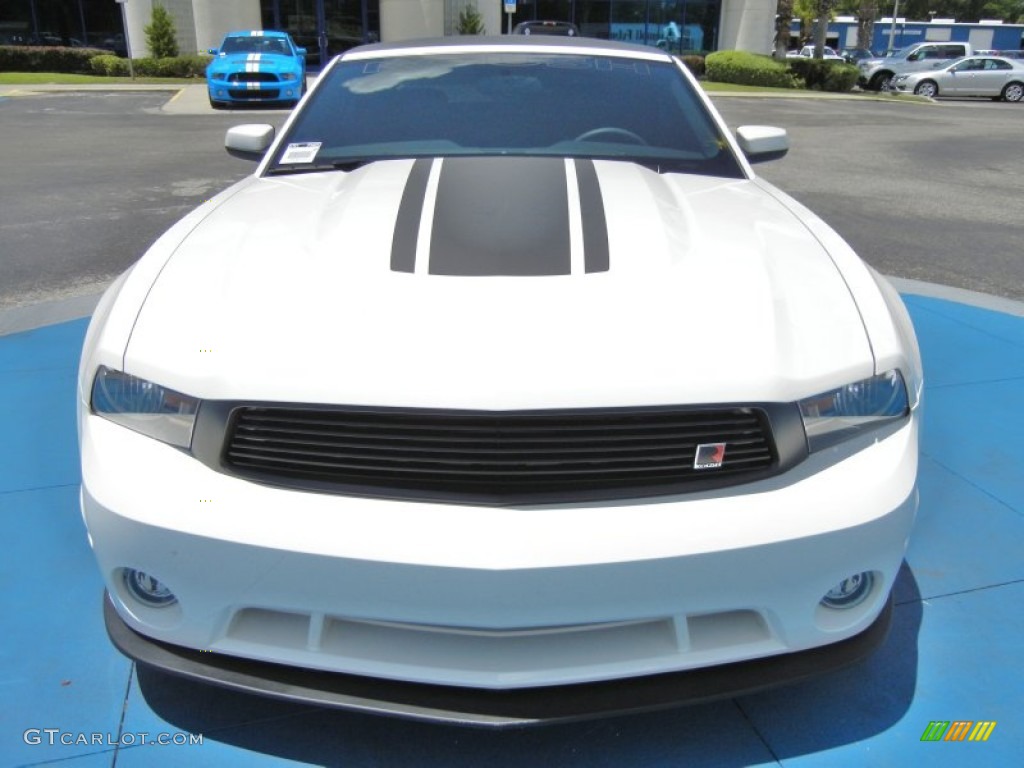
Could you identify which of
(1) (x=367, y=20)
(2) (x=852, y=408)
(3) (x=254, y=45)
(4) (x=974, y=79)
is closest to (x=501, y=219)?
(2) (x=852, y=408)

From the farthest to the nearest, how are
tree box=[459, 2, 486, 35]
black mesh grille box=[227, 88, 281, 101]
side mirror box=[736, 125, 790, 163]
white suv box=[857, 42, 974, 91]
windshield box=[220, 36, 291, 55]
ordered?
1. white suv box=[857, 42, 974, 91]
2. tree box=[459, 2, 486, 35]
3. windshield box=[220, 36, 291, 55]
4. black mesh grille box=[227, 88, 281, 101]
5. side mirror box=[736, 125, 790, 163]

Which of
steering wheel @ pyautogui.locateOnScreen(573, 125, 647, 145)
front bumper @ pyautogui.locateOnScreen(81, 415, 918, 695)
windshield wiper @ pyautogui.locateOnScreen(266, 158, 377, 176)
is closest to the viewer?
front bumper @ pyautogui.locateOnScreen(81, 415, 918, 695)

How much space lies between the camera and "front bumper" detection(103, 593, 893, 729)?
1.75m

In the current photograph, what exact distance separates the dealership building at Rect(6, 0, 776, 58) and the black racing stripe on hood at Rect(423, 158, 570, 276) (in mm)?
26312

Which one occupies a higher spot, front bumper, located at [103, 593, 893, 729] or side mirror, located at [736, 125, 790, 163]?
side mirror, located at [736, 125, 790, 163]

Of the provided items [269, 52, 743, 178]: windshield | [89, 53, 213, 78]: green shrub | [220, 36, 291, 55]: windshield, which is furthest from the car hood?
[89, 53, 213, 78]: green shrub

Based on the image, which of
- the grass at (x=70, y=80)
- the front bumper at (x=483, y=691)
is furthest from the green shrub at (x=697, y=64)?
the front bumper at (x=483, y=691)

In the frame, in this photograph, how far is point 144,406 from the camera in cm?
185

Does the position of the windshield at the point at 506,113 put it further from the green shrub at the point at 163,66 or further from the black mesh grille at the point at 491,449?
the green shrub at the point at 163,66

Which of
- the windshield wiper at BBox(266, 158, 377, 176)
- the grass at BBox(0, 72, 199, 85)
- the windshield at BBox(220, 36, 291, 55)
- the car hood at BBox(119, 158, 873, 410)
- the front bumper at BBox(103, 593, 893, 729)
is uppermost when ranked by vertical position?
the windshield wiper at BBox(266, 158, 377, 176)

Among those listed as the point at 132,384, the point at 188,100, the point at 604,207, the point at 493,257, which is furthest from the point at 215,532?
the point at 188,100

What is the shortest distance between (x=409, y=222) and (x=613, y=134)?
1272 mm

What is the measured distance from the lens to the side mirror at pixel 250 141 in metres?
3.40

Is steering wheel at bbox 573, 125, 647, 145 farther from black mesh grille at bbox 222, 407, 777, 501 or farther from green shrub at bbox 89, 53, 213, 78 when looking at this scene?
green shrub at bbox 89, 53, 213, 78
